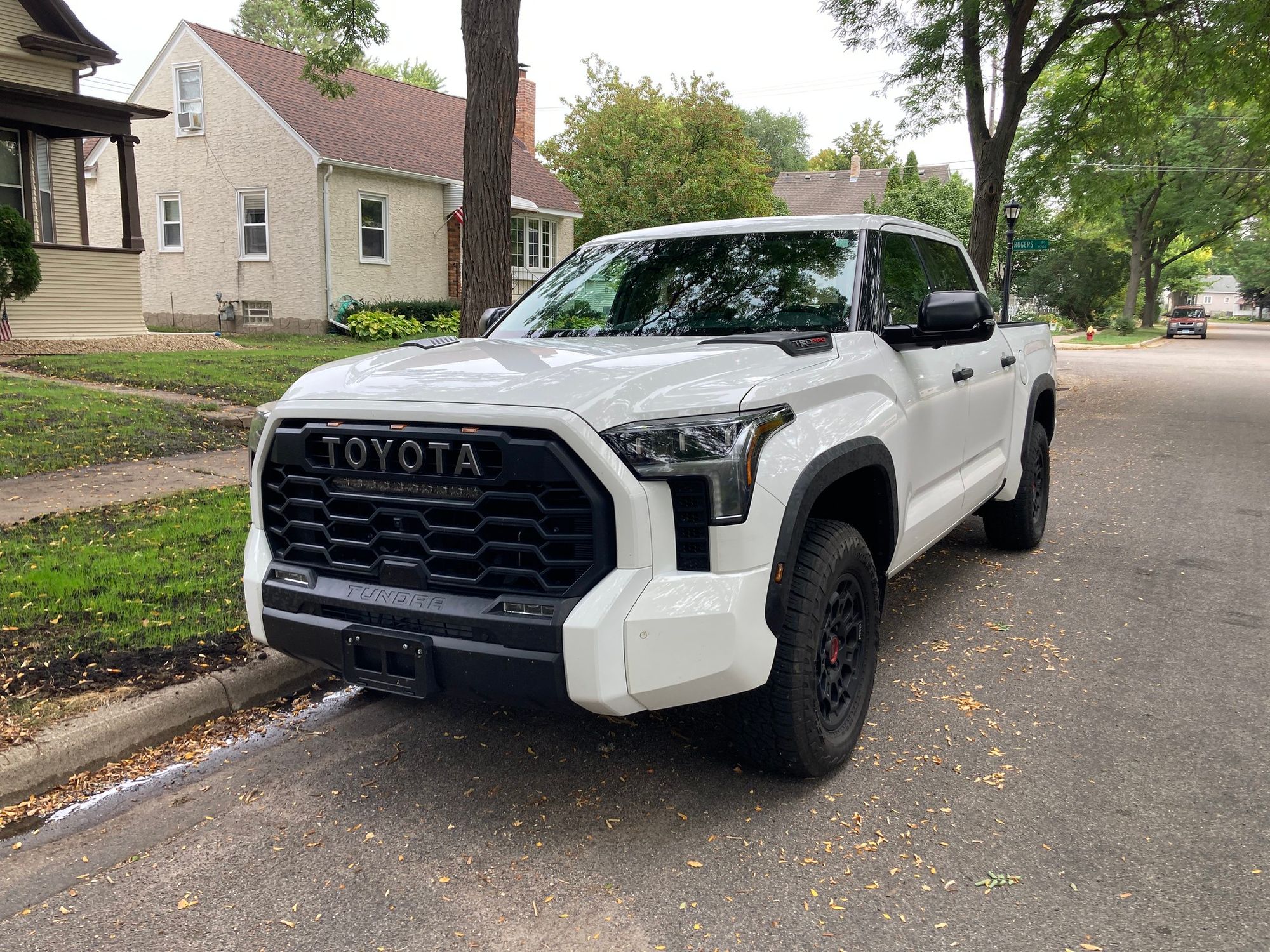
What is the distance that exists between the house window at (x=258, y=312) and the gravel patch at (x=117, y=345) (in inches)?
174

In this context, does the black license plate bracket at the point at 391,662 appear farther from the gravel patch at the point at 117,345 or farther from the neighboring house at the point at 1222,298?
the neighboring house at the point at 1222,298

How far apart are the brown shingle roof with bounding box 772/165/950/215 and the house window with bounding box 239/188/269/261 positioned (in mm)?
36782

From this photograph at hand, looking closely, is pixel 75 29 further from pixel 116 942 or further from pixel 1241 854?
pixel 1241 854

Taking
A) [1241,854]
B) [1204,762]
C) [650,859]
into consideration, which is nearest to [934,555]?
[1204,762]

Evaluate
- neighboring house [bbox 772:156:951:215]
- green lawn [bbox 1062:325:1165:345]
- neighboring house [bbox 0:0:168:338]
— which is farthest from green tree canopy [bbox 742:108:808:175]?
neighboring house [bbox 0:0:168:338]

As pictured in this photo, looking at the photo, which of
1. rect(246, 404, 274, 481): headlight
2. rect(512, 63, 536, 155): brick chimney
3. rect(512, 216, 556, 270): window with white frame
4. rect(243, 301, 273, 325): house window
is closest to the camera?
rect(246, 404, 274, 481): headlight

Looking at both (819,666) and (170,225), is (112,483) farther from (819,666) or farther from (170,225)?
(170,225)

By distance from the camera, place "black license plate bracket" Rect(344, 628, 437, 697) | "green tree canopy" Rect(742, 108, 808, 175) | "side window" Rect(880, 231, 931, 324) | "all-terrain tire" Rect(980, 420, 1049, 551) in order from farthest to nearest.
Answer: "green tree canopy" Rect(742, 108, 808, 175)
"all-terrain tire" Rect(980, 420, 1049, 551)
"side window" Rect(880, 231, 931, 324)
"black license plate bracket" Rect(344, 628, 437, 697)

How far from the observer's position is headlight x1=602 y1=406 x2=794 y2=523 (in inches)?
106

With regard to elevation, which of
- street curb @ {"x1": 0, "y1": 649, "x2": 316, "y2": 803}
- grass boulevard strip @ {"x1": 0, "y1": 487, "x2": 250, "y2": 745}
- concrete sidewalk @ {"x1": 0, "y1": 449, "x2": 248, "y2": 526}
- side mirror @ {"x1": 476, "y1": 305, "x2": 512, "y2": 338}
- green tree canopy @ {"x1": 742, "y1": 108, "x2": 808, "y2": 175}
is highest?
green tree canopy @ {"x1": 742, "y1": 108, "x2": 808, "y2": 175}

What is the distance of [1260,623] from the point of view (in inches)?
198

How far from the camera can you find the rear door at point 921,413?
3947 millimetres

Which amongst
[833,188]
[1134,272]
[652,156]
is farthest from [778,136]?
[652,156]

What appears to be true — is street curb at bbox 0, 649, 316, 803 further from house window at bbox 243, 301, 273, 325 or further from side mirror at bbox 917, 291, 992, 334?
house window at bbox 243, 301, 273, 325
